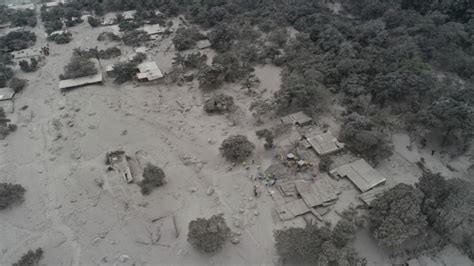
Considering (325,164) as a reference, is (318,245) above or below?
above

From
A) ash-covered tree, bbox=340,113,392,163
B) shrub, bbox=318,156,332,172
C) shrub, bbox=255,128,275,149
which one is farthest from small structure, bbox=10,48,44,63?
→ ash-covered tree, bbox=340,113,392,163

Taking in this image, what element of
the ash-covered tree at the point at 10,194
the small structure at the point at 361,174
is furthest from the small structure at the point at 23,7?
the small structure at the point at 361,174

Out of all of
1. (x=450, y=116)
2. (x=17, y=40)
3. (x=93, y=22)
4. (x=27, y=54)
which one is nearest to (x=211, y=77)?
(x=450, y=116)

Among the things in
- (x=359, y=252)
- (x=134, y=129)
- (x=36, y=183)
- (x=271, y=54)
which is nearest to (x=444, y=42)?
(x=271, y=54)

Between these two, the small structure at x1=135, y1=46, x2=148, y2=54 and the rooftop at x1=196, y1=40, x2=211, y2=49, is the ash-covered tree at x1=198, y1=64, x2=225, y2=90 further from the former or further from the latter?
the small structure at x1=135, y1=46, x2=148, y2=54

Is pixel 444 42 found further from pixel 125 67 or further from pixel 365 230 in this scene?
pixel 125 67

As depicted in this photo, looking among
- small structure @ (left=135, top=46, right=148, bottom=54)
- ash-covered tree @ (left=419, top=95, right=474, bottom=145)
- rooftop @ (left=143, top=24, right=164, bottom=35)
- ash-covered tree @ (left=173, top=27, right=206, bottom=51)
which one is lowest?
small structure @ (left=135, top=46, right=148, bottom=54)

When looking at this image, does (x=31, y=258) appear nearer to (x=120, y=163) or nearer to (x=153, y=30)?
(x=120, y=163)
